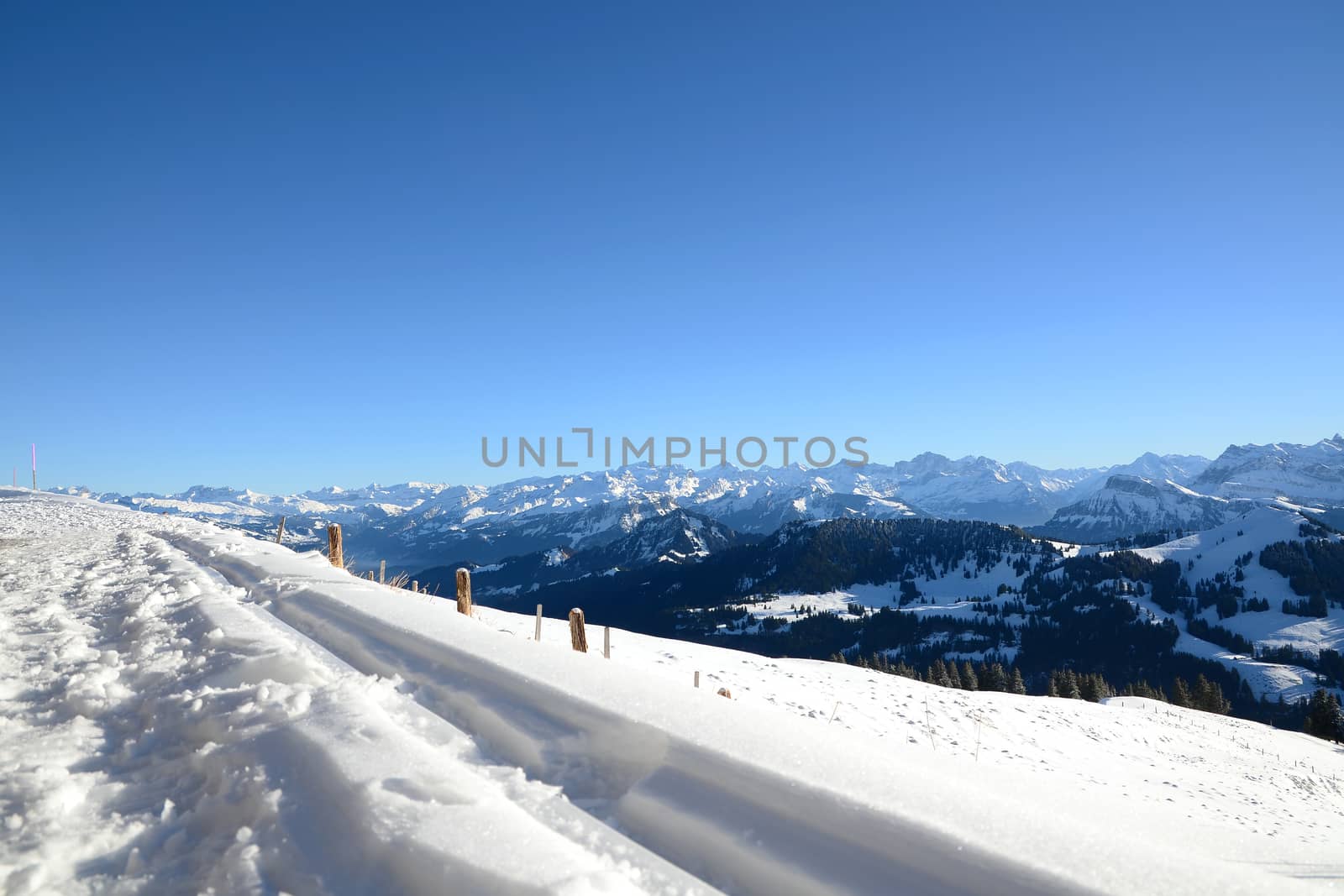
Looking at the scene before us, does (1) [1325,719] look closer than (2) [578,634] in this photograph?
No

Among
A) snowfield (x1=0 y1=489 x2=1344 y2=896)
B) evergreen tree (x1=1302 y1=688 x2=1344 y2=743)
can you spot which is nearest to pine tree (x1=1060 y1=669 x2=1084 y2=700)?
evergreen tree (x1=1302 y1=688 x2=1344 y2=743)

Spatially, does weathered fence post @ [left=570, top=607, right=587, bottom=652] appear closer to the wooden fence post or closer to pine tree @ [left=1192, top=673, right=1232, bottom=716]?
the wooden fence post

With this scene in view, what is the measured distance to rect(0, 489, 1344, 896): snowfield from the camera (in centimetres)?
241

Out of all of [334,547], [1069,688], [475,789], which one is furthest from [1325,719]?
[475,789]

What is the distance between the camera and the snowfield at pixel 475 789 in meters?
2.41

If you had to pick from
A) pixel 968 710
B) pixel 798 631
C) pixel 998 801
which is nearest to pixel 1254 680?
pixel 798 631

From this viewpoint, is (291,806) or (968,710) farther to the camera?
(968,710)

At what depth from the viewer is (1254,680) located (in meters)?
142

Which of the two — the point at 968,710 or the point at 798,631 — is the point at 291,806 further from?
the point at 798,631

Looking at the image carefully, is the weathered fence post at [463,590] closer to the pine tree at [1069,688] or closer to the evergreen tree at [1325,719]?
the pine tree at [1069,688]

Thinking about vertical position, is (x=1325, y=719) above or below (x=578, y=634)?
below

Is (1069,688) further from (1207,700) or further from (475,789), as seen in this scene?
(475,789)

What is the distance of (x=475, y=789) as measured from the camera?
2.85 m

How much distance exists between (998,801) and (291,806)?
344 cm
